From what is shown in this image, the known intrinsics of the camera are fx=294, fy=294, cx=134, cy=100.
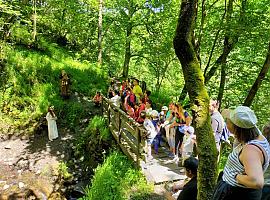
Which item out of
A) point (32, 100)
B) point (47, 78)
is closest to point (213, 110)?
point (32, 100)

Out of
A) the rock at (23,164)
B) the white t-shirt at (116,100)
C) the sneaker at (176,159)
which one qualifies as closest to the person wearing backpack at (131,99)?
the white t-shirt at (116,100)

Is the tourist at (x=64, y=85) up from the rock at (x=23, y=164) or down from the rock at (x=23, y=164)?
up

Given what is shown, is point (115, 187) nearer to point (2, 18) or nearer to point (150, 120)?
point (150, 120)

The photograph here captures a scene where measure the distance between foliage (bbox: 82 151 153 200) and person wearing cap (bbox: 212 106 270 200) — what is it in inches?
151

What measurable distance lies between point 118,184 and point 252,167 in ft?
16.5

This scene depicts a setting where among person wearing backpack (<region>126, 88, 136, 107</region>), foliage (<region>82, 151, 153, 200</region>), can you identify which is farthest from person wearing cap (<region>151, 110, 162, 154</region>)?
person wearing backpack (<region>126, 88, 136, 107</region>)

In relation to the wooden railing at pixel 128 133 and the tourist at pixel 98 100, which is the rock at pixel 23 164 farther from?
the tourist at pixel 98 100

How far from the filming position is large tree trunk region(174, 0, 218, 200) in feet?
10.5

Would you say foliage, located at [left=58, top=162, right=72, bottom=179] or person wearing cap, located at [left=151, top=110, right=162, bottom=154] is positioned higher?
person wearing cap, located at [left=151, top=110, right=162, bottom=154]

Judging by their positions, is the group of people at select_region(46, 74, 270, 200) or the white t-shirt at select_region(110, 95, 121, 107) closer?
the group of people at select_region(46, 74, 270, 200)

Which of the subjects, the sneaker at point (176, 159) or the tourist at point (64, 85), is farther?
the tourist at point (64, 85)

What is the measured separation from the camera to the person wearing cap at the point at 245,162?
7.50 ft

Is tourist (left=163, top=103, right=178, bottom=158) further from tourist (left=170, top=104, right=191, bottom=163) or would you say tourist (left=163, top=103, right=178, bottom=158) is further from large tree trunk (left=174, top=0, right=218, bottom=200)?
large tree trunk (left=174, top=0, right=218, bottom=200)

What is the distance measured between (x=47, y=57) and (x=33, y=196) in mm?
9952
